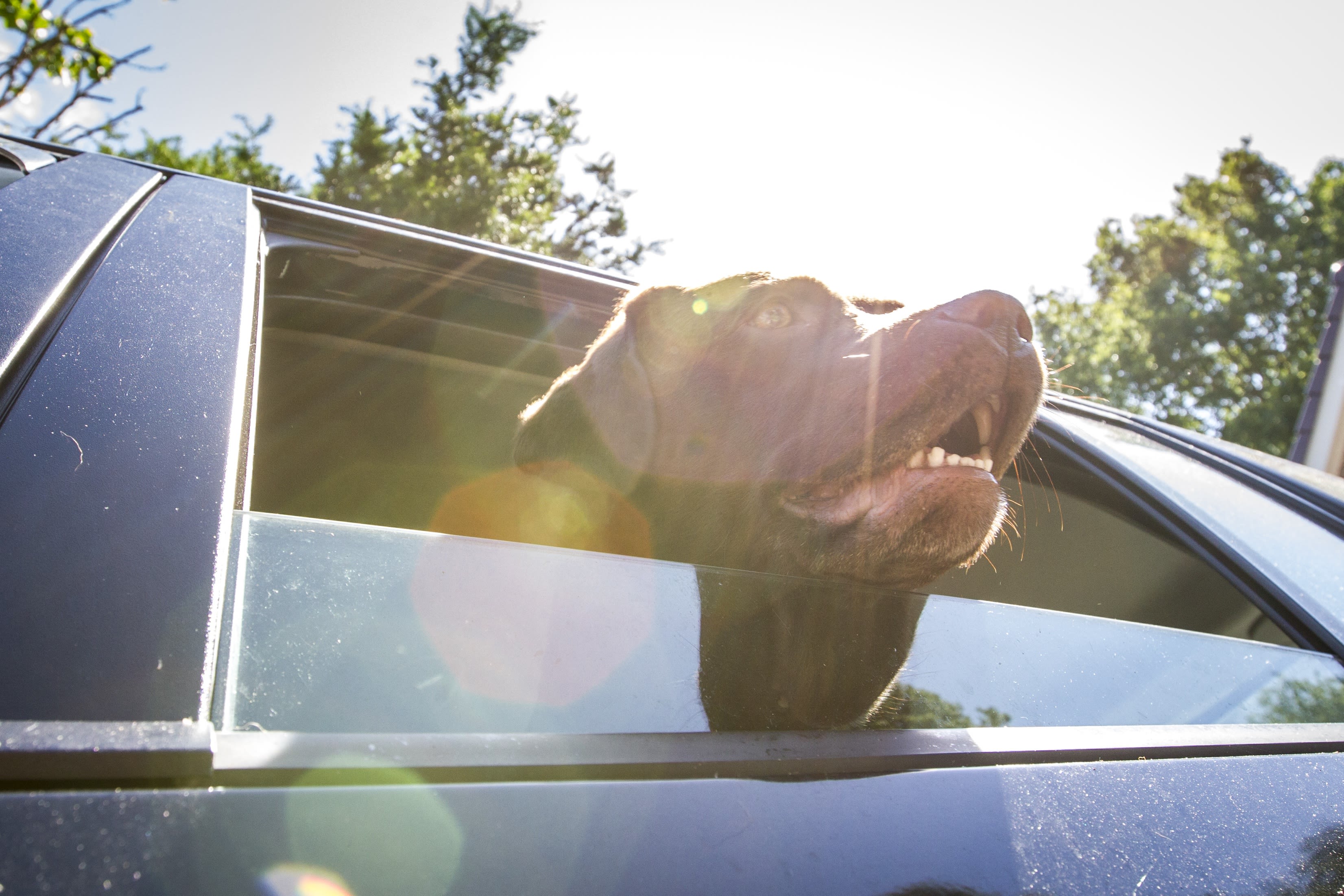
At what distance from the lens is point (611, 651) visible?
3.35 feet

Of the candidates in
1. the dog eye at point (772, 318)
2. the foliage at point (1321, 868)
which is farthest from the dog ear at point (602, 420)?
the foliage at point (1321, 868)

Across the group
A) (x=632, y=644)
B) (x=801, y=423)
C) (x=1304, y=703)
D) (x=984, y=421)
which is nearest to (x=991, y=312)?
(x=984, y=421)

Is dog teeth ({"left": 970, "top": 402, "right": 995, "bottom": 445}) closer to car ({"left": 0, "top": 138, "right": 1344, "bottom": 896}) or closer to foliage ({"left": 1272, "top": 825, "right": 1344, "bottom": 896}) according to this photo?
car ({"left": 0, "top": 138, "right": 1344, "bottom": 896})

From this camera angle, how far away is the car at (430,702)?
2.34 feet

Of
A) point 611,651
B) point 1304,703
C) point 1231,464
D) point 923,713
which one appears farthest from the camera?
point 1231,464

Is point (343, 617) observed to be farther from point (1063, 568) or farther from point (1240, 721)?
point (1063, 568)

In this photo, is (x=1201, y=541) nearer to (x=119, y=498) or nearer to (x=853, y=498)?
(x=853, y=498)

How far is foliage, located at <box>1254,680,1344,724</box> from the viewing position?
1477mm

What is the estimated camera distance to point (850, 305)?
2412mm

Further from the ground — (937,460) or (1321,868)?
(937,460)

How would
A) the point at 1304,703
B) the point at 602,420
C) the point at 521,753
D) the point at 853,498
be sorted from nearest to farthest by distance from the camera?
the point at 521,753, the point at 1304,703, the point at 853,498, the point at 602,420

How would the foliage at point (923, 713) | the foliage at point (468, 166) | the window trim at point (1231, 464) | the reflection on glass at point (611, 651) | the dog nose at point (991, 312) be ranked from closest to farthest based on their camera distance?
the reflection on glass at point (611, 651) → the foliage at point (923, 713) → the dog nose at point (991, 312) → the window trim at point (1231, 464) → the foliage at point (468, 166)

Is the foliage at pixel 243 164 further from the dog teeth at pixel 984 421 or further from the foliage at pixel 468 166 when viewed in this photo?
the dog teeth at pixel 984 421

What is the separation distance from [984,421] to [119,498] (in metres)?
1.79
